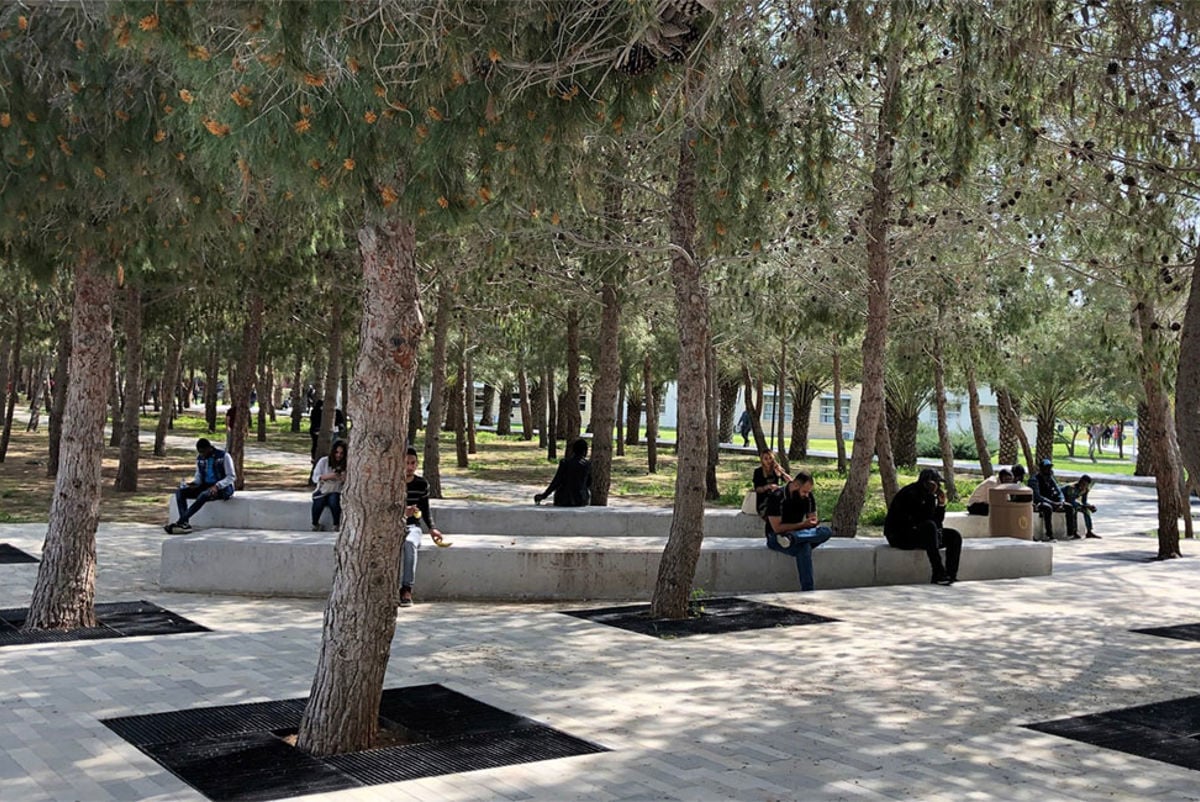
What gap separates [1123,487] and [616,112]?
2943 cm

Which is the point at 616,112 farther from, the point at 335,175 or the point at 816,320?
the point at 816,320

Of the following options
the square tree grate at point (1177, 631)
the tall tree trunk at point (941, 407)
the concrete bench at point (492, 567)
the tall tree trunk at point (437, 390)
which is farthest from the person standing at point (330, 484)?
the tall tree trunk at point (941, 407)

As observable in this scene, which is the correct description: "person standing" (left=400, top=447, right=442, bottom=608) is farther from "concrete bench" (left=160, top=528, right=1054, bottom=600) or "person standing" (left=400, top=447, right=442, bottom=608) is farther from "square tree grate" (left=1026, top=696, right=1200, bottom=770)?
"square tree grate" (left=1026, top=696, right=1200, bottom=770)

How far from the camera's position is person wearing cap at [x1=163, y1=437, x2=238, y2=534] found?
14.7 m

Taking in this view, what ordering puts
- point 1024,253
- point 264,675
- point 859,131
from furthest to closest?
point 1024,253, point 859,131, point 264,675

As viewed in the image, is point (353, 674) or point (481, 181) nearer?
point (353, 674)

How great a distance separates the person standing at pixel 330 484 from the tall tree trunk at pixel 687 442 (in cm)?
464

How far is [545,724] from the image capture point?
6680mm

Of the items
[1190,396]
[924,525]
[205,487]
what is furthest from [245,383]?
[1190,396]

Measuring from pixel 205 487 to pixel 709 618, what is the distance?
730 centimetres

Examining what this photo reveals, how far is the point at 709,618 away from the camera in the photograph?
1012cm

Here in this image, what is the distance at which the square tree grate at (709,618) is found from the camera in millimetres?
9656

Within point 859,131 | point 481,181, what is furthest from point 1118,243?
point 481,181

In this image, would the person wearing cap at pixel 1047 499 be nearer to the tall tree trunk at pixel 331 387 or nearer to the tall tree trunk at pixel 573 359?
the tall tree trunk at pixel 573 359
